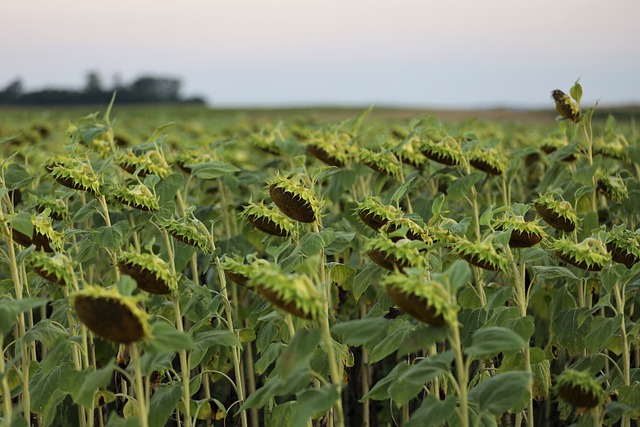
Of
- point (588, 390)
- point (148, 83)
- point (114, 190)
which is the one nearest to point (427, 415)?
point (588, 390)

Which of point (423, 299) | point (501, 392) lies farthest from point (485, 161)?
point (423, 299)

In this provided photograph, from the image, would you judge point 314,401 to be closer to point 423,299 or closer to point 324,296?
point 324,296

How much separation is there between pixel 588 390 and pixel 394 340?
0.52 metres

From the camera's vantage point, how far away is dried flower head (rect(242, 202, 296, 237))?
97.0 inches

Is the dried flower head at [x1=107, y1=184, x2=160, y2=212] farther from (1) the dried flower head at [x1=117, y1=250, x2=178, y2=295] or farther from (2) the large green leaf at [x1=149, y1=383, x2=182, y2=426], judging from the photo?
(2) the large green leaf at [x1=149, y1=383, x2=182, y2=426]

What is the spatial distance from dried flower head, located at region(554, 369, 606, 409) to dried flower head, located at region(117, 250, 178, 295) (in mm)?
1070

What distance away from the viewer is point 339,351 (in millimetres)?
2371

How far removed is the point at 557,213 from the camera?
2.68 m

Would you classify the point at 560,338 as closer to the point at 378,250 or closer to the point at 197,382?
the point at 378,250

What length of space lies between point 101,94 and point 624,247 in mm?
39644

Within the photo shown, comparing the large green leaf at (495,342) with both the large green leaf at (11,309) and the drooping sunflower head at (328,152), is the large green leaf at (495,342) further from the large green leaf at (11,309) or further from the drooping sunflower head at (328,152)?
the drooping sunflower head at (328,152)

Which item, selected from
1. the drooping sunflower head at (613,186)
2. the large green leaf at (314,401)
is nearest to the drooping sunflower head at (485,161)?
the drooping sunflower head at (613,186)

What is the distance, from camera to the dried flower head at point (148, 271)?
206 centimetres

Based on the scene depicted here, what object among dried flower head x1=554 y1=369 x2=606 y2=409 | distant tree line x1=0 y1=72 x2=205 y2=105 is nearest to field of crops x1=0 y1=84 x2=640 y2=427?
dried flower head x1=554 y1=369 x2=606 y2=409
